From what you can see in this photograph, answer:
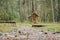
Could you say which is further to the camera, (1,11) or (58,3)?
(58,3)

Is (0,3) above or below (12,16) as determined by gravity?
above

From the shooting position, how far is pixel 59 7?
145ft

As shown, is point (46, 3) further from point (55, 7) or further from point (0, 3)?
point (0, 3)

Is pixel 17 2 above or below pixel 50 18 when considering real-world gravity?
above

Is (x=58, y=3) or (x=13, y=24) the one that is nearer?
(x=13, y=24)

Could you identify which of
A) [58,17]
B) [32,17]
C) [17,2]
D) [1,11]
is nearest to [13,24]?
[1,11]

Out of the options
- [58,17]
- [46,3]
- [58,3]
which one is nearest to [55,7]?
[58,3]

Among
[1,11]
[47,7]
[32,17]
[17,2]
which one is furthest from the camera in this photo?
[17,2]

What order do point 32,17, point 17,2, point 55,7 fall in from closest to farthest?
point 32,17 → point 55,7 → point 17,2

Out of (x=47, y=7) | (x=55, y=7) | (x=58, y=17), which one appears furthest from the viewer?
(x=47, y=7)

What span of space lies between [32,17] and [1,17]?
5.56 meters

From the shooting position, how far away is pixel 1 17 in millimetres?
34688

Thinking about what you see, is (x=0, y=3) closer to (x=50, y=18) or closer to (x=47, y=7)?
(x=50, y=18)

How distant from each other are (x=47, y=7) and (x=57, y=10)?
986cm
